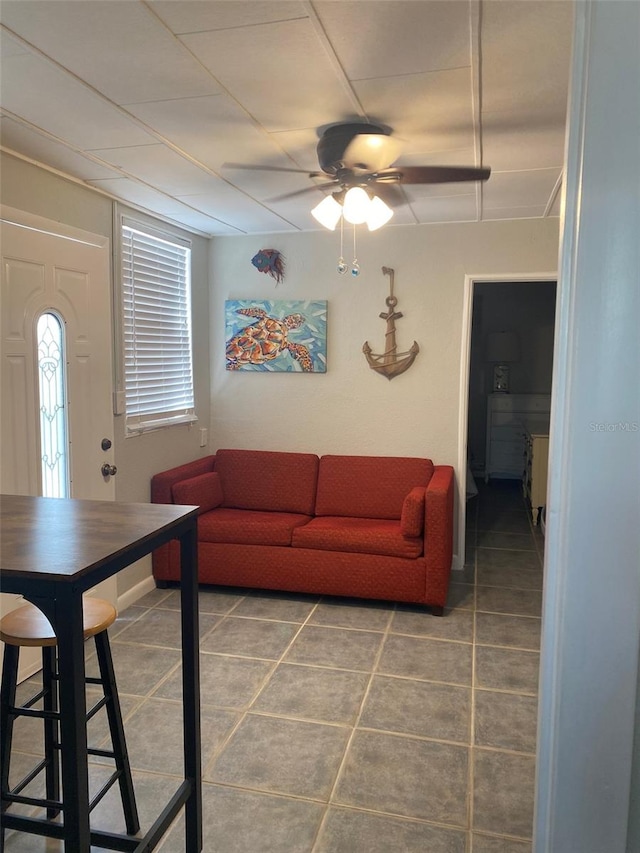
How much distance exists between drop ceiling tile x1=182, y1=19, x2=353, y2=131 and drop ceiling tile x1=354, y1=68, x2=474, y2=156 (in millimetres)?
114

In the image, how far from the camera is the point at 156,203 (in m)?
3.61

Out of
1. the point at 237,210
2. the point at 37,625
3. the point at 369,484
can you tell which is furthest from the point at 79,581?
the point at 369,484

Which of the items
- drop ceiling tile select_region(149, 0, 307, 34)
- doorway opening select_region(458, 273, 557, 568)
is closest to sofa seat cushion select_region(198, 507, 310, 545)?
drop ceiling tile select_region(149, 0, 307, 34)

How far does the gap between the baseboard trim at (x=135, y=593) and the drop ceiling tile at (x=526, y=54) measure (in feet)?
10.5

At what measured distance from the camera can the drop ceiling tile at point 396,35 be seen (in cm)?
159

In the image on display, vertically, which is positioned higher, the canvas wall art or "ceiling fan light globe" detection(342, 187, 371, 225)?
"ceiling fan light globe" detection(342, 187, 371, 225)

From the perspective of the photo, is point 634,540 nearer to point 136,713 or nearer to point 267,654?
point 136,713

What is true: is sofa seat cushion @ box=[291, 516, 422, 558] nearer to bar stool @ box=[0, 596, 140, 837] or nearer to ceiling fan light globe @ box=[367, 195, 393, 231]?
ceiling fan light globe @ box=[367, 195, 393, 231]

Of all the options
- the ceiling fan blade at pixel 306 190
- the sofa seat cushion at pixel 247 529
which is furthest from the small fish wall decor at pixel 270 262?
the sofa seat cushion at pixel 247 529

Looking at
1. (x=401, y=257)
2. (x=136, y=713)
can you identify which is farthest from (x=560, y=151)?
(x=136, y=713)

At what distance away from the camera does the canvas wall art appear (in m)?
4.49

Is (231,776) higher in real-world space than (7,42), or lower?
lower

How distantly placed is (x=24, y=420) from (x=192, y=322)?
6.18ft

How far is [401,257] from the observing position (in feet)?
14.1
